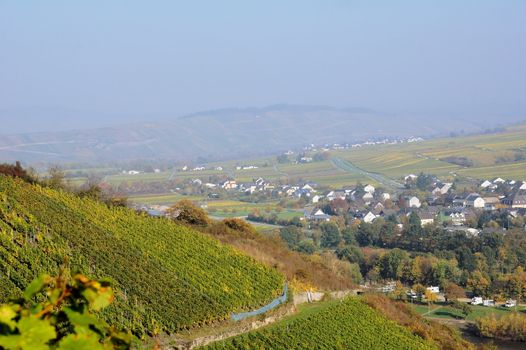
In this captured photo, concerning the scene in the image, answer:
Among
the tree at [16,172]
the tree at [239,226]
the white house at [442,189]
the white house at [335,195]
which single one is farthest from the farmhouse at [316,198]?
the tree at [16,172]

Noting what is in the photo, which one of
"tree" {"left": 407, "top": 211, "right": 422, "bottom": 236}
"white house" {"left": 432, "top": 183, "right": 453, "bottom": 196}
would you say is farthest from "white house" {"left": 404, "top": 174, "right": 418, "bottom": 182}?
"tree" {"left": 407, "top": 211, "right": 422, "bottom": 236}

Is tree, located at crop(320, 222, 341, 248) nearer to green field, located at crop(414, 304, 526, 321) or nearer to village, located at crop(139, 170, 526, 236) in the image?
village, located at crop(139, 170, 526, 236)

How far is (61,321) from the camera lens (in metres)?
3.20

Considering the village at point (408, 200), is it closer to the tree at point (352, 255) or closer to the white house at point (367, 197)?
the white house at point (367, 197)

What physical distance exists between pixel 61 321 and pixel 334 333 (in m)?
17.6

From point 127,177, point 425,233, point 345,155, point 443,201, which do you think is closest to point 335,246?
point 425,233

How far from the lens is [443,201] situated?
63.9 metres

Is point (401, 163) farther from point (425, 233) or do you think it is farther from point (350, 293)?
point (350, 293)

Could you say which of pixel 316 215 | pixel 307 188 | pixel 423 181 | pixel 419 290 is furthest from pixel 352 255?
pixel 307 188

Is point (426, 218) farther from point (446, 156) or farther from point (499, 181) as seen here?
point (446, 156)

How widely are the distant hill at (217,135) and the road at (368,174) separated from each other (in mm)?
29535

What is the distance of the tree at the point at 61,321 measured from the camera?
9.50 feet

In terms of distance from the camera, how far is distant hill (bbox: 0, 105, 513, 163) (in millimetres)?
130875

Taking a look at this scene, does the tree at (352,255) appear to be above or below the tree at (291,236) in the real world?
below
